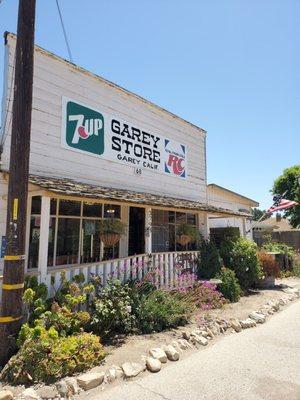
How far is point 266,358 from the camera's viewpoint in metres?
5.79

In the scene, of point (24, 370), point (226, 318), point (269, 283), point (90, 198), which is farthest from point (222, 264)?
point (24, 370)

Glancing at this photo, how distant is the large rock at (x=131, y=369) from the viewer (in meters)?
4.97

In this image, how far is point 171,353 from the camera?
224 inches

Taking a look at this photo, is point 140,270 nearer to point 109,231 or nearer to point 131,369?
point 109,231

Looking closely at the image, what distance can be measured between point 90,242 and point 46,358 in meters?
4.93

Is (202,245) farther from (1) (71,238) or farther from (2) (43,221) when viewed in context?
(2) (43,221)

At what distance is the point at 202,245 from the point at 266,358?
6493 mm

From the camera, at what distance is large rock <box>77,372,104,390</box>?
4.62 m

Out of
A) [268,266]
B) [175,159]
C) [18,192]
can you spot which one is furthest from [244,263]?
[18,192]

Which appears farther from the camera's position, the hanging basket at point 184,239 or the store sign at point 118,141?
the hanging basket at point 184,239

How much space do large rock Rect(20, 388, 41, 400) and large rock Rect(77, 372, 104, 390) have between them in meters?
0.55

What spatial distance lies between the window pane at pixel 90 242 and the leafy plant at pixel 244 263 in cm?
468

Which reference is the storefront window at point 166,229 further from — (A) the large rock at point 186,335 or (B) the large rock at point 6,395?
(B) the large rock at point 6,395

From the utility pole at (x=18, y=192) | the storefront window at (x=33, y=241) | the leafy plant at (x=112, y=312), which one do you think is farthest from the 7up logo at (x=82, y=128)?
the leafy plant at (x=112, y=312)
